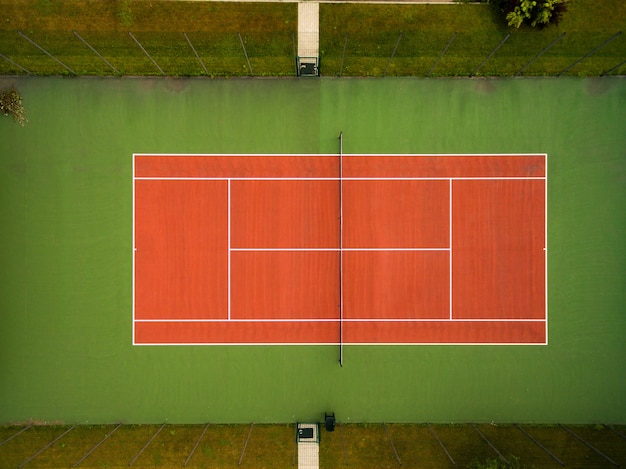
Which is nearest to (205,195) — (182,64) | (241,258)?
(241,258)

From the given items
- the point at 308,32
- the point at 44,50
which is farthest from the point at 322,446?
the point at 44,50

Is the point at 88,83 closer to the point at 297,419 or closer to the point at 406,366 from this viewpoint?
the point at 297,419

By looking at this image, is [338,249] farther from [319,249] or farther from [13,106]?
[13,106]

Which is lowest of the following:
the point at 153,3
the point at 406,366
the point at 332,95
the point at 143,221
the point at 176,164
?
the point at 406,366

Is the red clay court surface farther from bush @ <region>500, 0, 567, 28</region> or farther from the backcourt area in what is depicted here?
bush @ <region>500, 0, 567, 28</region>

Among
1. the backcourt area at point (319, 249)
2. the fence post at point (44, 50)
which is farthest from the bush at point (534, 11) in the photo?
the fence post at point (44, 50)

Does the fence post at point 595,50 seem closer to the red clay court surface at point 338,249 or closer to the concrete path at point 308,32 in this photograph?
the red clay court surface at point 338,249

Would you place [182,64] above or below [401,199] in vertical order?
above
